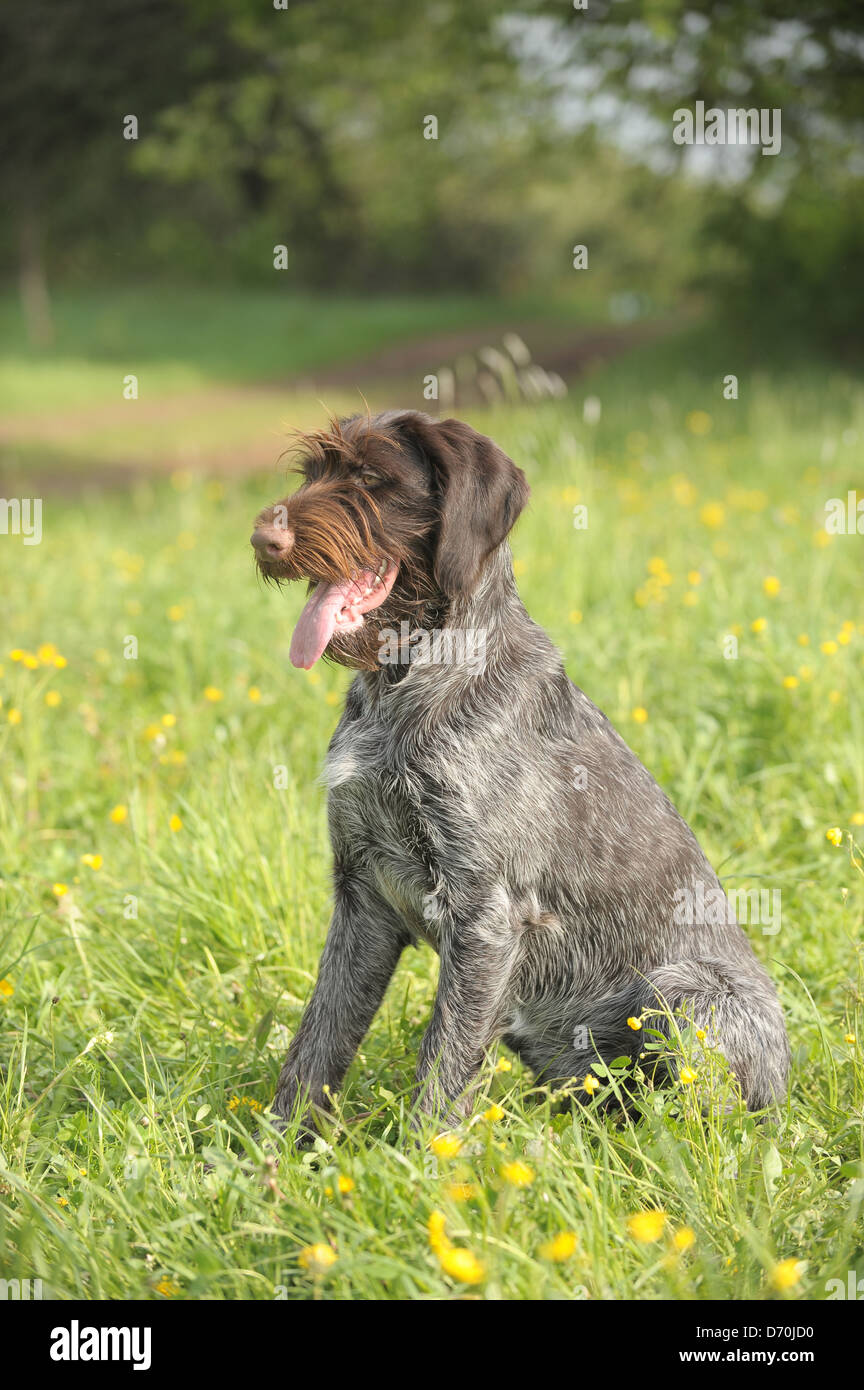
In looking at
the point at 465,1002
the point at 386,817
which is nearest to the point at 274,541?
the point at 386,817

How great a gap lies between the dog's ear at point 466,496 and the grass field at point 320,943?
4.09ft

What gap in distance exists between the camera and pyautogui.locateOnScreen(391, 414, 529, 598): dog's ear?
2.81 metres

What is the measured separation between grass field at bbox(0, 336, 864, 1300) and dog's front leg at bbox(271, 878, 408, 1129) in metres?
0.12

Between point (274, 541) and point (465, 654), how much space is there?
1.92ft

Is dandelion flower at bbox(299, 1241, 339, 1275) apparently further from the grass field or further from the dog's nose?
the dog's nose

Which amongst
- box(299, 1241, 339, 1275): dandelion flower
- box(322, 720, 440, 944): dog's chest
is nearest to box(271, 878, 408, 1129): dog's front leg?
box(322, 720, 440, 944): dog's chest

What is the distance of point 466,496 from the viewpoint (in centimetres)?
282

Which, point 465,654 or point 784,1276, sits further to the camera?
point 465,654

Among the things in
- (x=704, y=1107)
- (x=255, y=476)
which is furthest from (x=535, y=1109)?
(x=255, y=476)

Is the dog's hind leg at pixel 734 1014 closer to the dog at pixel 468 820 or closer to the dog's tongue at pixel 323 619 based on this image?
the dog at pixel 468 820

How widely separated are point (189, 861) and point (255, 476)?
9.10 m

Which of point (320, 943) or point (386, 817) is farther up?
point (386, 817)

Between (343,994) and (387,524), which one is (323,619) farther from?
(343,994)

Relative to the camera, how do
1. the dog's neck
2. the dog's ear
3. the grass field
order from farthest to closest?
the dog's neck
the dog's ear
the grass field
